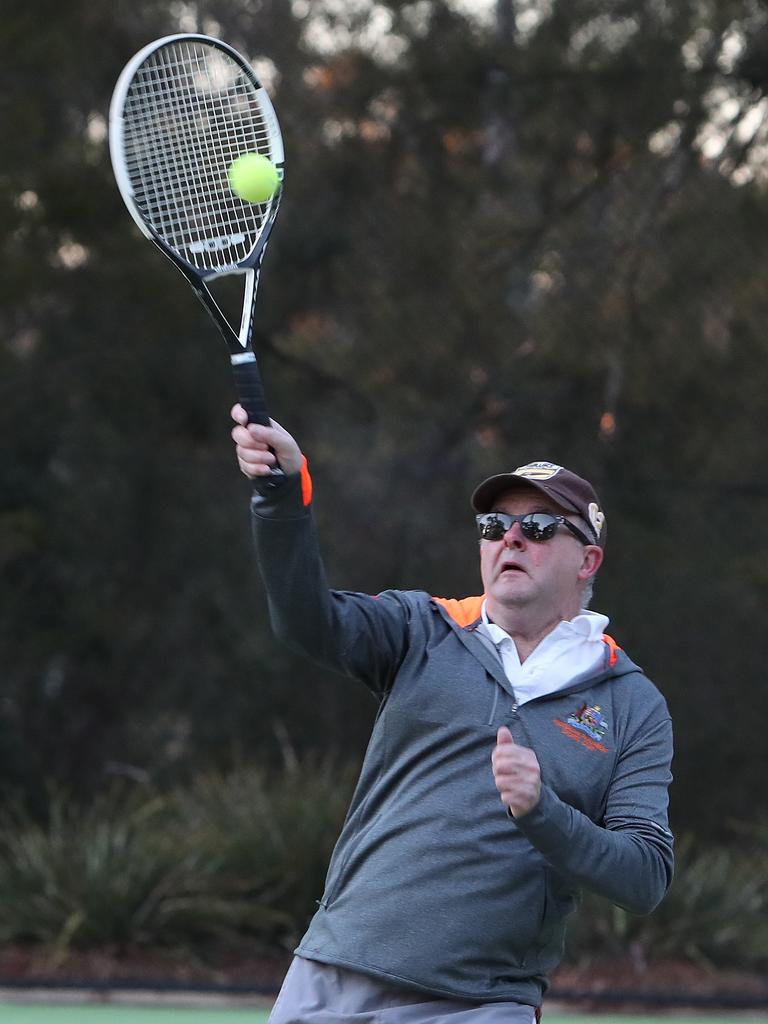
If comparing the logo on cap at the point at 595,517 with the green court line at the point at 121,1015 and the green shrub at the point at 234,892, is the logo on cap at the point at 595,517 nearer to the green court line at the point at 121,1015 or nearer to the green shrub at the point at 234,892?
the green court line at the point at 121,1015

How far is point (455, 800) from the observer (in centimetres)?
256

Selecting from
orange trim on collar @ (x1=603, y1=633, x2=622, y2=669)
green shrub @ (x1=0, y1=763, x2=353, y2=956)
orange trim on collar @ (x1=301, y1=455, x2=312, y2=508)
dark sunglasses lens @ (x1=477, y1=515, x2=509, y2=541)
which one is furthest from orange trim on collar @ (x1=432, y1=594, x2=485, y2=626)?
green shrub @ (x1=0, y1=763, x2=353, y2=956)

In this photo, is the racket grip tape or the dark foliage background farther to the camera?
the dark foliage background

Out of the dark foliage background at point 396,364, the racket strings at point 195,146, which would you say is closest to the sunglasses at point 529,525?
the racket strings at point 195,146

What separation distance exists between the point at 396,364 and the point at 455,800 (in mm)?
6027

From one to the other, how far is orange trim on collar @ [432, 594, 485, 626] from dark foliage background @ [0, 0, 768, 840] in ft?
16.6

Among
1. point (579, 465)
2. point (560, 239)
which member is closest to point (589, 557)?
point (579, 465)

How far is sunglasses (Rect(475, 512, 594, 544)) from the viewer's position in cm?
273

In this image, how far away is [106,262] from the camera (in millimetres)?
8258

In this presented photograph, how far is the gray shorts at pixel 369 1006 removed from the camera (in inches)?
98.8

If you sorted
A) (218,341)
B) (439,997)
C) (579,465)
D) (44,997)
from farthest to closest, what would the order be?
(218,341) → (579,465) → (44,997) → (439,997)

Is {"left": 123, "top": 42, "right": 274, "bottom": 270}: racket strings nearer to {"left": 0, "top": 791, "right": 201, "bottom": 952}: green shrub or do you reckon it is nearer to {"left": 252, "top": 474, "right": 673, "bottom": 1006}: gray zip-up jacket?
{"left": 252, "top": 474, "right": 673, "bottom": 1006}: gray zip-up jacket

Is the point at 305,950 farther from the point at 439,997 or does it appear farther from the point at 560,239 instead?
the point at 560,239

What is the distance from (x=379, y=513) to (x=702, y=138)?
263 centimetres
